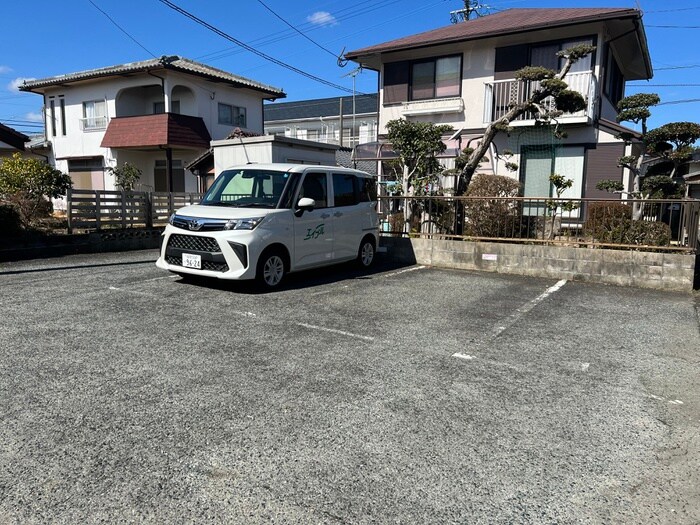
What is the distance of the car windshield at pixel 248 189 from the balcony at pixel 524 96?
8341 mm

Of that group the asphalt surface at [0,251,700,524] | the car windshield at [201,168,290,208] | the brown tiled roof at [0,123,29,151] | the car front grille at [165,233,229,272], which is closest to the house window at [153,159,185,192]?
the brown tiled roof at [0,123,29,151]

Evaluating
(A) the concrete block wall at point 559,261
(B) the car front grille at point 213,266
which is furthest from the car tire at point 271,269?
(A) the concrete block wall at point 559,261

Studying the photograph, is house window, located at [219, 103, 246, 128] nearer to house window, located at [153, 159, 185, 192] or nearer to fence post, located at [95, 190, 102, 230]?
house window, located at [153, 159, 185, 192]

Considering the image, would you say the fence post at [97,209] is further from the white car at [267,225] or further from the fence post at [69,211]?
the white car at [267,225]

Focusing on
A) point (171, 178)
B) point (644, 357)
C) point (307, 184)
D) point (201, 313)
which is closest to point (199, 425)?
point (201, 313)

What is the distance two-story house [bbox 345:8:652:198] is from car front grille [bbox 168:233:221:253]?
8.31m

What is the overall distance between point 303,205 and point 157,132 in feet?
46.8

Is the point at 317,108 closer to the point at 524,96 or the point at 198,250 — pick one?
the point at 524,96

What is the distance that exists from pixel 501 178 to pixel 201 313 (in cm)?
714

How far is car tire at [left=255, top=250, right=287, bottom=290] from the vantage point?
6129 millimetres

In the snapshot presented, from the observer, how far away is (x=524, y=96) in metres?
13.3

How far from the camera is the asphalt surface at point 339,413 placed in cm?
211

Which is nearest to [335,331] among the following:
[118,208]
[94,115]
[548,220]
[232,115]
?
[548,220]

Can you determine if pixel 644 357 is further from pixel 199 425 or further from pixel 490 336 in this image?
pixel 199 425
